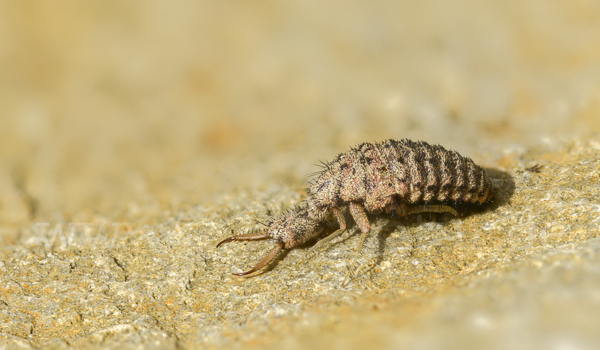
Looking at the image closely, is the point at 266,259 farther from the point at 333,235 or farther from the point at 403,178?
the point at 403,178

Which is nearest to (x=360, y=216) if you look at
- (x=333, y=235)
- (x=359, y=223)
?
(x=359, y=223)

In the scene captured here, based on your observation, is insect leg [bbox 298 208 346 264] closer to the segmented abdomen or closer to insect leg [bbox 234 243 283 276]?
the segmented abdomen

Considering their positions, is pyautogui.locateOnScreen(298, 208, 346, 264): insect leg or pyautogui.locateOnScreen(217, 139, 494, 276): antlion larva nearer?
pyautogui.locateOnScreen(217, 139, 494, 276): antlion larva

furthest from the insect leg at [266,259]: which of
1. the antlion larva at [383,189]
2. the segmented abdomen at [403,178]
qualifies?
the segmented abdomen at [403,178]

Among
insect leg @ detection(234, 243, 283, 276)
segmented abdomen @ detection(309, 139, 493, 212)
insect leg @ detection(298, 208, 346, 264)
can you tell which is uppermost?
segmented abdomen @ detection(309, 139, 493, 212)

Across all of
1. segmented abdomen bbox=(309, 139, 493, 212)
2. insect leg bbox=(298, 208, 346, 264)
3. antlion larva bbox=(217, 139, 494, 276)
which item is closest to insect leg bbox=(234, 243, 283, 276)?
antlion larva bbox=(217, 139, 494, 276)

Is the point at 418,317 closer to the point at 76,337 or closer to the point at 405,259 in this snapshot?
the point at 405,259

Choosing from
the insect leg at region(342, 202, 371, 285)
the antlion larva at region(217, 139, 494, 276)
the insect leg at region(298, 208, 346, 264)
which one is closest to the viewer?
the insect leg at region(342, 202, 371, 285)
